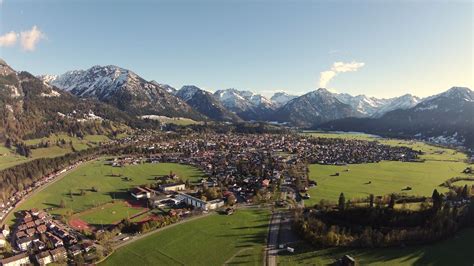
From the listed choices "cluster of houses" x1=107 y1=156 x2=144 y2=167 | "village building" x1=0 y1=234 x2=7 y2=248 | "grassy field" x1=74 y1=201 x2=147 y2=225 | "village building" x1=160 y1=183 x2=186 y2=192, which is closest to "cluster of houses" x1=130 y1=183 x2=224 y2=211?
"village building" x1=160 y1=183 x2=186 y2=192

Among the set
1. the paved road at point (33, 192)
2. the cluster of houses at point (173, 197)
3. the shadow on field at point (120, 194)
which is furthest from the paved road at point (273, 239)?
the paved road at point (33, 192)

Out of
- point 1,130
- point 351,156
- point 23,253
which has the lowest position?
point 23,253

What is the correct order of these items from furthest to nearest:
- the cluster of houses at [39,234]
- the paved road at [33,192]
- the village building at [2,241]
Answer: the paved road at [33,192], the village building at [2,241], the cluster of houses at [39,234]

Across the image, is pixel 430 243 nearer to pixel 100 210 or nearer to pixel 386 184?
pixel 386 184

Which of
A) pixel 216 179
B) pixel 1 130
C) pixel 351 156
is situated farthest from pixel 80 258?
pixel 1 130

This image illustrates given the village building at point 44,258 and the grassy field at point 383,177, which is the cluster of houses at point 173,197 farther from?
the village building at point 44,258

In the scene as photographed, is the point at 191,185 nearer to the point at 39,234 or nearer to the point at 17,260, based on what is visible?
the point at 39,234

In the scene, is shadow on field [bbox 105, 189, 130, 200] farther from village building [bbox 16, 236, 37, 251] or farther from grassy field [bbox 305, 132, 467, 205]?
grassy field [bbox 305, 132, 467, 205]
